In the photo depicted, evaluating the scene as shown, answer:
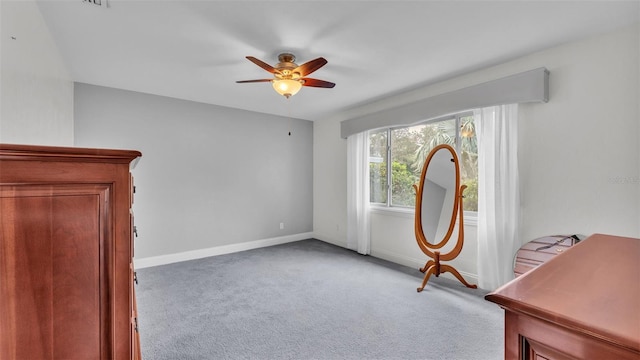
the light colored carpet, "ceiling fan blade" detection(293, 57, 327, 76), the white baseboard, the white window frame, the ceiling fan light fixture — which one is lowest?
the light colored carpet

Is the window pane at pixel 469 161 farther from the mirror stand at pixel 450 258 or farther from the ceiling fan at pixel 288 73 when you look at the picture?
the ceiling fan at pixel 288 73

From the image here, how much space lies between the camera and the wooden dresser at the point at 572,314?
53 cm

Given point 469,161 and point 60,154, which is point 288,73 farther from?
point 469,161

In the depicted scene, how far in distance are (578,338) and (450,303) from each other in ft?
7.72

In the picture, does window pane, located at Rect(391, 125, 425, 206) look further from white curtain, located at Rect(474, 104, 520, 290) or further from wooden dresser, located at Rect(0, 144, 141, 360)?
wooden dresser, located at Rect(0, 144, 141, 360)

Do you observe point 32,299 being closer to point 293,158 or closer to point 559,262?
point 559,262

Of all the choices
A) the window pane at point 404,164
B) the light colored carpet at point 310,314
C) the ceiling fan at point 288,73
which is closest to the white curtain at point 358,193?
the window pane at point 404,164

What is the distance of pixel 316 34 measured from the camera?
2229mm

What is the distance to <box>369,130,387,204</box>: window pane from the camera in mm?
4258

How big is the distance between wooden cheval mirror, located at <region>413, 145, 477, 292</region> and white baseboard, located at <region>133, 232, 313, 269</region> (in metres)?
2.60

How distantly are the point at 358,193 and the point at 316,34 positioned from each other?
8.60 ft

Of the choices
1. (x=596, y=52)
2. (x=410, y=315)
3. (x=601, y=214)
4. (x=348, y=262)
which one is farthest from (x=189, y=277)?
(x=596, y=52)

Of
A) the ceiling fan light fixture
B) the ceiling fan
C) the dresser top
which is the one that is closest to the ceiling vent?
the ceiling fan

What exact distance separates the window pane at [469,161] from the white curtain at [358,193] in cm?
140
